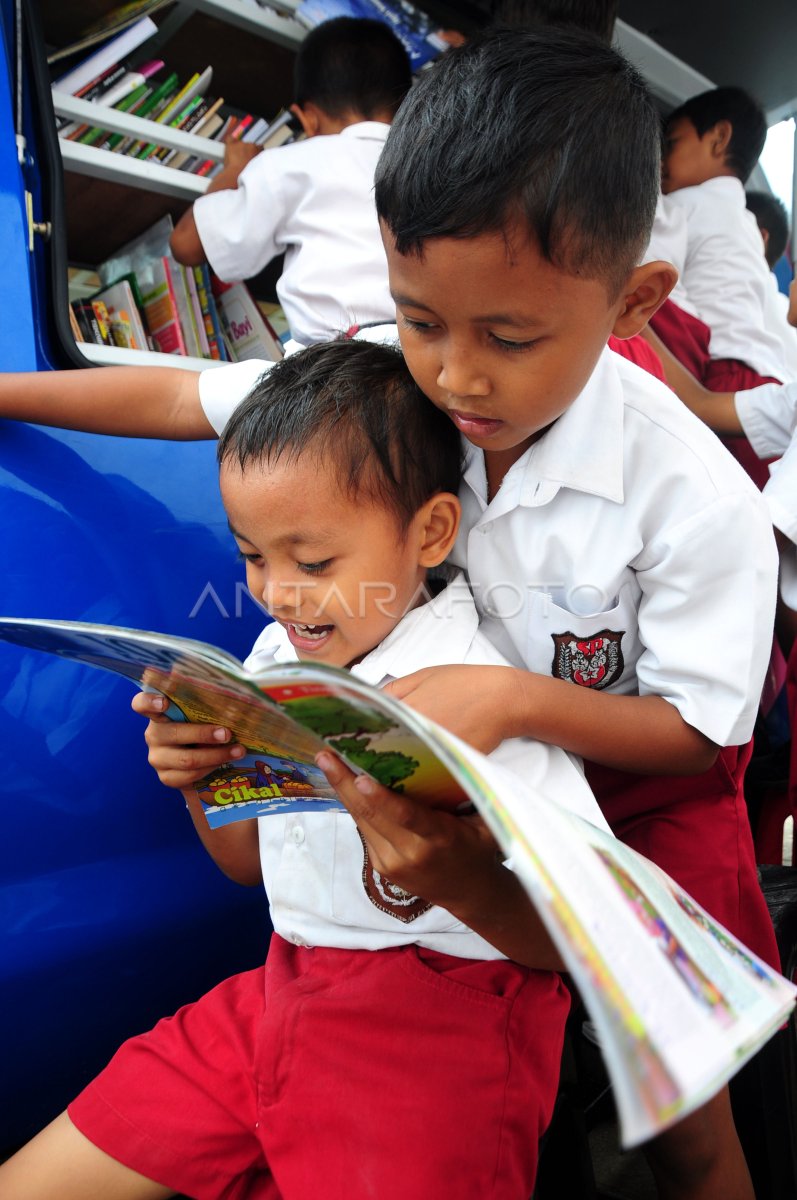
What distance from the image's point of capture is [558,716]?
99 centimetres

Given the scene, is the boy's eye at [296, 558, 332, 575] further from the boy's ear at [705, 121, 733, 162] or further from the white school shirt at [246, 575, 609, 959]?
the boy's ear at [705, 121, 733, 162]

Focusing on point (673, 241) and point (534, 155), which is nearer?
point (534, 155)

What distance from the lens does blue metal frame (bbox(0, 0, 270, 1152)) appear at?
3.41ft

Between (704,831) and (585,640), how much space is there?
12.5 inches

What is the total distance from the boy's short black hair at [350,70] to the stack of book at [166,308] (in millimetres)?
443

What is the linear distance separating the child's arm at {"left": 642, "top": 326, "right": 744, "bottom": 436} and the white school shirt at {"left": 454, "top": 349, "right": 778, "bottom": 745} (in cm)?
102

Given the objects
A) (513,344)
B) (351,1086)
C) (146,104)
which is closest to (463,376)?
(513,344)

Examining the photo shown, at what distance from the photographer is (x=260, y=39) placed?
2.15 meters

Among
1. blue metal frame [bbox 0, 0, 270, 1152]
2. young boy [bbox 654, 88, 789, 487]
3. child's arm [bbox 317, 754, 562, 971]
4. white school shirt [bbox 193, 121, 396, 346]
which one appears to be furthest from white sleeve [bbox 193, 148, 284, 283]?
child's arm [bbox 317, 754, 562, 971]

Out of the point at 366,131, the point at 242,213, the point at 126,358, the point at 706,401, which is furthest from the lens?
the point at 706,401

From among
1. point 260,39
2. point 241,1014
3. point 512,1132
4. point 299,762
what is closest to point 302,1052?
point 241,1014

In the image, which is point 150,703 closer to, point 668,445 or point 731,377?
point 668,445

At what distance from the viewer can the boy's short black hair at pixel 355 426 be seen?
105 cm

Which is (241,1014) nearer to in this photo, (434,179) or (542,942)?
(542,942)
